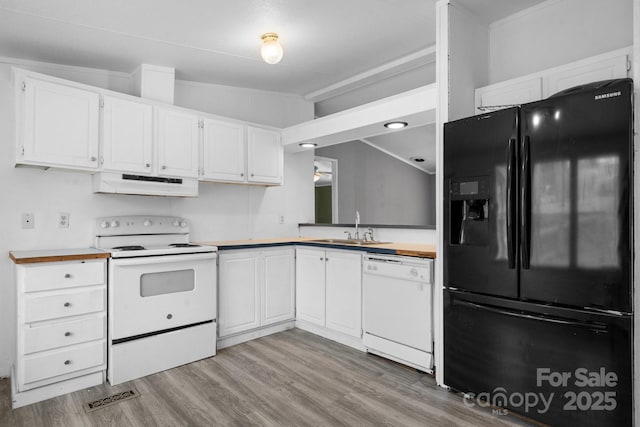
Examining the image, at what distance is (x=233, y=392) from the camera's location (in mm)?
2480

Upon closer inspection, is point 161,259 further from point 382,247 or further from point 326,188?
point 326,188

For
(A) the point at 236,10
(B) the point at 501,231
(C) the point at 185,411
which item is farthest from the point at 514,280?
(A) the point at 236,10

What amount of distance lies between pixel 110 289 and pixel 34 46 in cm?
183

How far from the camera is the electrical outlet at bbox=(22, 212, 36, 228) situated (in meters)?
2.72

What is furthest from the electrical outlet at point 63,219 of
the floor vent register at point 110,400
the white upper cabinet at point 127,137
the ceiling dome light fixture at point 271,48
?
the ceiling dome light fixture at point 271,48

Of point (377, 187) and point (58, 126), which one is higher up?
point (58, 126)

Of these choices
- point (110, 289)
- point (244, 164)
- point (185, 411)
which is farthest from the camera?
point (244, 164)

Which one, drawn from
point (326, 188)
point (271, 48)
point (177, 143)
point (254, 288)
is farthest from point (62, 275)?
point (326, 188)

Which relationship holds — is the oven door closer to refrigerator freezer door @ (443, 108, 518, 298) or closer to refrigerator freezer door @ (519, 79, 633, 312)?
refrigerator freezer door @ (443, 108, 518, 298)

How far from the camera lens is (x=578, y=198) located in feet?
6.05

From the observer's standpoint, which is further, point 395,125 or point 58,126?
point 395,125

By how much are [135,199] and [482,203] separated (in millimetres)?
2805

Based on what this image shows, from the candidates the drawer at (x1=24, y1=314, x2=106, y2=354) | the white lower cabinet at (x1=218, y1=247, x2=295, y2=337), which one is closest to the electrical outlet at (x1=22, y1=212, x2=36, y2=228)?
the drawer at (x1=24, y1=314, x2=106, y2=354)

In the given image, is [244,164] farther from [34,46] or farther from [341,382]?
[341,382]
